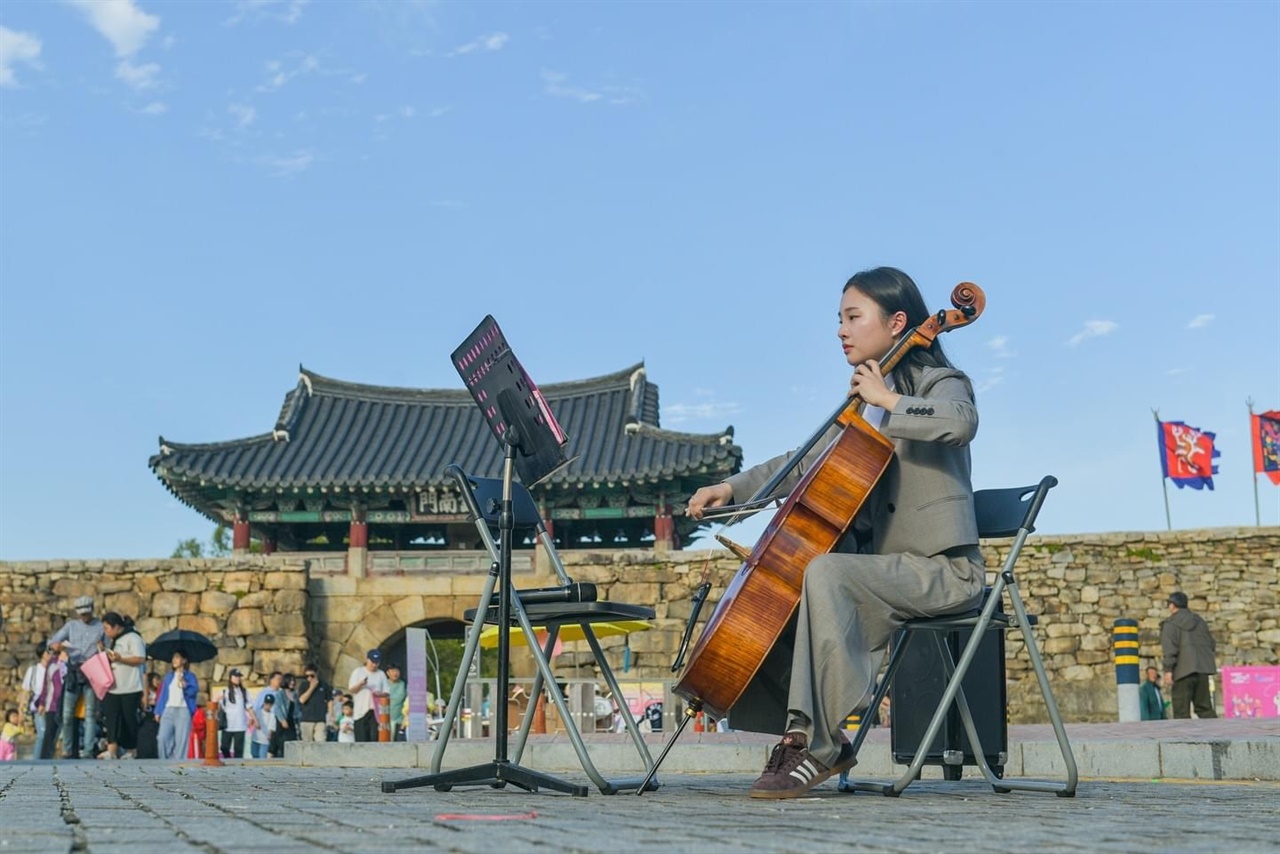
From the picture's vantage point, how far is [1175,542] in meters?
22.9

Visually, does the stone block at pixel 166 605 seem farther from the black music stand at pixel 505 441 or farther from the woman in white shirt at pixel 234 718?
the black music stand at pixel 505 441

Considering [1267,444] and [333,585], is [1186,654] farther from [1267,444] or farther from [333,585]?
[333,585]

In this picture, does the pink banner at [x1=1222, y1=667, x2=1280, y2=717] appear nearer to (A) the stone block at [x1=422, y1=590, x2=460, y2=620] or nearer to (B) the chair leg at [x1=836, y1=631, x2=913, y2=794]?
(A) the stone block at [x1=422, y1=590, x2=460, y2=620]

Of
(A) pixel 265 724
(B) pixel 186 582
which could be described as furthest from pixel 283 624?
(A) pixel 265 724

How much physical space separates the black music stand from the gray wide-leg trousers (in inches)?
38.8

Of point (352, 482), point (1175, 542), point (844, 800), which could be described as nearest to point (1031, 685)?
point (1175, 542)

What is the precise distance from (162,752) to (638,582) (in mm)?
10824

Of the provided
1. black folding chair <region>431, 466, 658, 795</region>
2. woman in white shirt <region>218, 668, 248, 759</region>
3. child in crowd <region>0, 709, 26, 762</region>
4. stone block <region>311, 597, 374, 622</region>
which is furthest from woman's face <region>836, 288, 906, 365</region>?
stone block <region>311, 597, 374, 622</region>

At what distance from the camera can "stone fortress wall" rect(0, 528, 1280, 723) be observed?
22328 millimetres

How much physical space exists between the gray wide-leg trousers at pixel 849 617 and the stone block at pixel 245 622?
2048 cm

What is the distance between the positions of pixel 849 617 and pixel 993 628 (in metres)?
1.21

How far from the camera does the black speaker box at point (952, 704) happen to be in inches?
210

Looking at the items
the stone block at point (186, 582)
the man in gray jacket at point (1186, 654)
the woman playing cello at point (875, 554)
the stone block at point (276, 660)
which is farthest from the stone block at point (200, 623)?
Answer: the woman playing cello at point (875, 554)

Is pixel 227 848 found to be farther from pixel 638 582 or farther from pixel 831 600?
pixel 638 582
